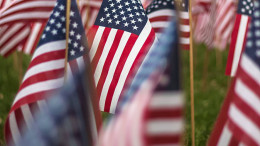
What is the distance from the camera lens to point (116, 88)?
3.42 m

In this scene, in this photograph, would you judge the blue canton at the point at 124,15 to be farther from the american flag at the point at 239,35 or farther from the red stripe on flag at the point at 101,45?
the american flag at the point at 239,35

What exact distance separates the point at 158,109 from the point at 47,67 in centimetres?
110

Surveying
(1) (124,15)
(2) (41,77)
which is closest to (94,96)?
(2) (41,77)

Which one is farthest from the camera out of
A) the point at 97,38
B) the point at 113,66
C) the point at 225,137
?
the point at 97,38

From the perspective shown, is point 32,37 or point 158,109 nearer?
point 158,109

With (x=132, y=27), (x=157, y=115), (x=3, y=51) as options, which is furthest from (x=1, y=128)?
(x=157, y=115)

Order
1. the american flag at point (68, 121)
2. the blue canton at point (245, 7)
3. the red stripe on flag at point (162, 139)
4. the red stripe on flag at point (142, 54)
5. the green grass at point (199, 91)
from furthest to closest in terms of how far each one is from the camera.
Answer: the green grass at point (199, 91) < the blue canton at point (245, 7) < the red stripe on flag at point (142, 54) < the american flag at point (68, 121) < the red stripe on flag at point (162, 139)

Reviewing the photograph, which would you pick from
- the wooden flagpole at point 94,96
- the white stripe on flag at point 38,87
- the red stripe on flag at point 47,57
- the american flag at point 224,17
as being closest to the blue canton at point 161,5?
the red stripe on flag at point 47,57

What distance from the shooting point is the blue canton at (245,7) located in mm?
4164

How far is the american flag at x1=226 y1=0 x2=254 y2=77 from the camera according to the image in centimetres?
403

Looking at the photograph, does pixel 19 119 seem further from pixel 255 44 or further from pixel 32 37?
pixel 32 37

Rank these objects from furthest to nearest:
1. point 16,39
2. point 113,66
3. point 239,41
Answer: point 16,39 → point 239,41 → point 113,66

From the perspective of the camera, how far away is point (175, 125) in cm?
197

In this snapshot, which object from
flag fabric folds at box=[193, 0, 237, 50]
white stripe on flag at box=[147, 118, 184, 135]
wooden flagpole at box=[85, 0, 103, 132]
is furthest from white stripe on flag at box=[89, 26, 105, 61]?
flag fabric folds at box=[193, 0, 237, 50]
